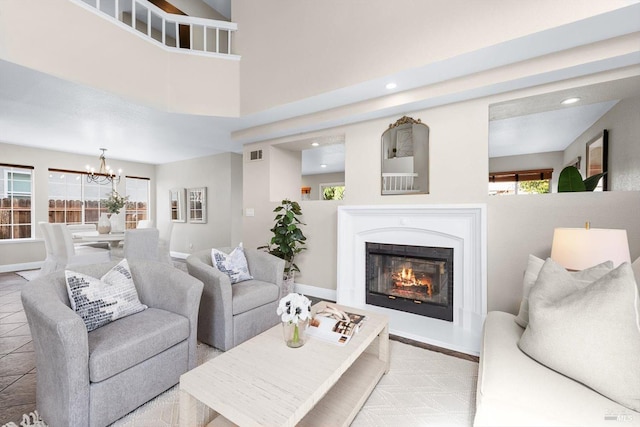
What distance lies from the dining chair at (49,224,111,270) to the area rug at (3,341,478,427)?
301cm

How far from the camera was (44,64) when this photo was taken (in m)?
2.50

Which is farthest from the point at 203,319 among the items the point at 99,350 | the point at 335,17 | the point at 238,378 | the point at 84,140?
the point at 84,140

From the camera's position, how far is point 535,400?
3.51ft

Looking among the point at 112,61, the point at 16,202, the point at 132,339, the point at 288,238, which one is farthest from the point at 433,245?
the point at 16,202

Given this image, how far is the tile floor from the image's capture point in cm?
166

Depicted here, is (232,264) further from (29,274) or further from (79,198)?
(79,198)

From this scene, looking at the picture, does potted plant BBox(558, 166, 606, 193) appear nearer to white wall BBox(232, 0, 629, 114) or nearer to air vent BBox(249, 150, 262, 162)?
white wall BBox(232, 0, 629, 114)

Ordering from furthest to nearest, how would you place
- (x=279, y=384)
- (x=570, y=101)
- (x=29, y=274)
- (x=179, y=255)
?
1. (x=179, y=255)
2. (x=29, y=274)
3. (x=570, y=101)
4. (x=279, y=384)

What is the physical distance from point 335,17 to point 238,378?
3259 millimetres

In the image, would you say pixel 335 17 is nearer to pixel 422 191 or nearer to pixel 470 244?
pixel 422 191

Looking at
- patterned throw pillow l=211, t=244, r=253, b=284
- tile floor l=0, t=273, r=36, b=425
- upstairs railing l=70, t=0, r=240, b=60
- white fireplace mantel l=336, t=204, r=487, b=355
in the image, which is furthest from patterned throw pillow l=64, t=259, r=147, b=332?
upstairs railing l=70, t=0, r=240, b=60

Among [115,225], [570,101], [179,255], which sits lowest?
[179,255]

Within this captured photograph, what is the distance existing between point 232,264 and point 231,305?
573mm

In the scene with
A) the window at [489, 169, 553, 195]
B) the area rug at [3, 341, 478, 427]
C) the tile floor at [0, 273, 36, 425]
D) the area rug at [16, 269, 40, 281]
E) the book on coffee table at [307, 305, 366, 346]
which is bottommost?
the area rug at [3, 341, 478, 427]
